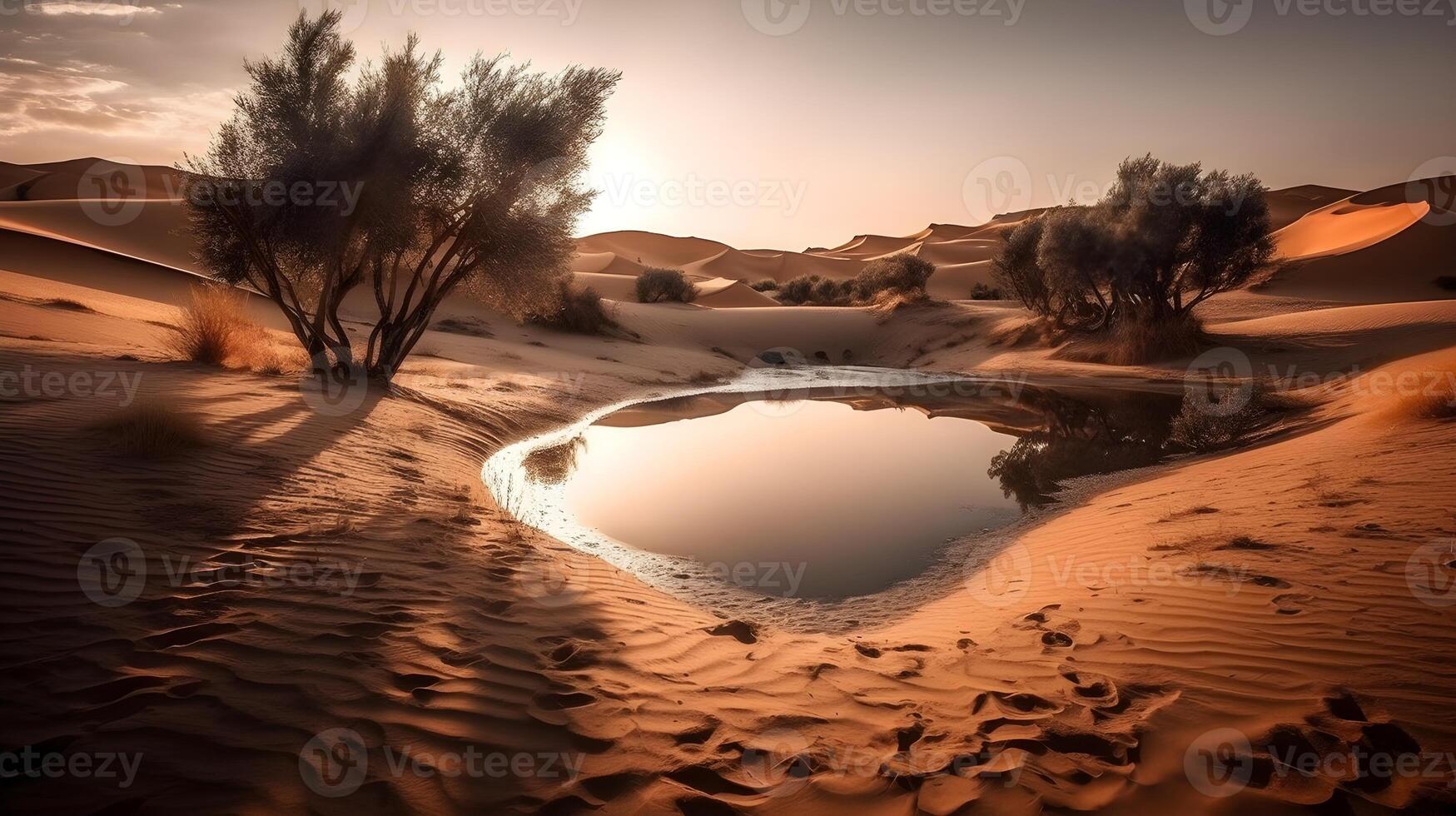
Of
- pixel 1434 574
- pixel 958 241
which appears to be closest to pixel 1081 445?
pixel 1434 574

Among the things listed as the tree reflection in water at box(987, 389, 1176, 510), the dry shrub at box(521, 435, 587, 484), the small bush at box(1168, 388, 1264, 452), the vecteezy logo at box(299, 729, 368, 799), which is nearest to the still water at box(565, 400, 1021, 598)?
the dry shrub at box(521, 435, 587, 484)

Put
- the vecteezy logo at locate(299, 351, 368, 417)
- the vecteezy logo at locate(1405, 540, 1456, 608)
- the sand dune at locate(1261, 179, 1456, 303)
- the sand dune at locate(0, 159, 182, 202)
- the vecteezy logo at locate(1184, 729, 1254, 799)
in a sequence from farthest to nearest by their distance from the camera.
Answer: the sand dune at locate(0, 159, 182, 202) < the sand dune at locate(1261, 179, 1456, 303) < the vecteezy logo at locate(299, 351, 368, 417) < the vecteezy logo at locate(1405, 540, 1456, 608) < the vecteezy logo at locate(1184, 729, 1254, 799)

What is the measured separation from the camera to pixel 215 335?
33.4ft

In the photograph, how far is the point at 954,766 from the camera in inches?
108

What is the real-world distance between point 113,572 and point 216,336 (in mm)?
8394

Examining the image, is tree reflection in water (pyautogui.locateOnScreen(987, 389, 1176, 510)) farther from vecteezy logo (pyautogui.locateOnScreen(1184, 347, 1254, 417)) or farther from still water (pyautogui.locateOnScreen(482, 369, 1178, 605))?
vecteezy logo (pyautogui.locateOnScreen(1184, 347, 1254, 417))

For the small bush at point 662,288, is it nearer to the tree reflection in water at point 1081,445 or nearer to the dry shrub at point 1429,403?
the tree reflection in water at point 1081,445

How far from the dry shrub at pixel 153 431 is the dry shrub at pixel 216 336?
209 inches

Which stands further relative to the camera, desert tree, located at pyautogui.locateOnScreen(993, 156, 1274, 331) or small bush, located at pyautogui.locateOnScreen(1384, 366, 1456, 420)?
desert tree, located at pyautogui.locateOnScreen(993, 156, 1274, 331)

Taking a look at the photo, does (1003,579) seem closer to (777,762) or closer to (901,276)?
(777,762)

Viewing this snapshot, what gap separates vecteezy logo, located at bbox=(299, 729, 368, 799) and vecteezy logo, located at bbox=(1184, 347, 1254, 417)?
1270 centimetres

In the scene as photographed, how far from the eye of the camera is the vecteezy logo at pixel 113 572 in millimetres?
3406

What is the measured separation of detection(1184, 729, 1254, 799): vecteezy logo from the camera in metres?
2.55

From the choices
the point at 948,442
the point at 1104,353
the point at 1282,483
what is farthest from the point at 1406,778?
the point at 1104,353
